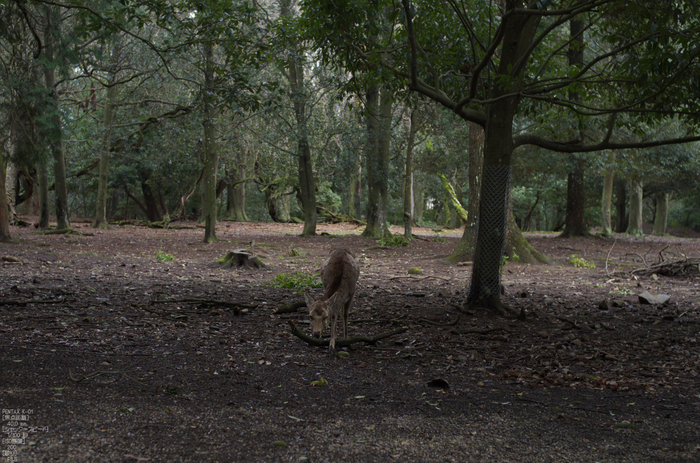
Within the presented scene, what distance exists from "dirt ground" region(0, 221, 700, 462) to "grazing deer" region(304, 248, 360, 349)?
1.53ft

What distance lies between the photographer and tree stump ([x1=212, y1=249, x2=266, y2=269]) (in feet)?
38.7

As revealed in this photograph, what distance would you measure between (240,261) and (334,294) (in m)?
7.21

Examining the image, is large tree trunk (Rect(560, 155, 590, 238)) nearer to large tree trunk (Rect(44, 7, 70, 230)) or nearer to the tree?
the tree

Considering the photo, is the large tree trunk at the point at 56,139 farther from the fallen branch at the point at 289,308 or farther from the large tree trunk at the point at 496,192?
the large tree trunk at the point at 496,192

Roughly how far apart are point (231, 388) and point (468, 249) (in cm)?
1015

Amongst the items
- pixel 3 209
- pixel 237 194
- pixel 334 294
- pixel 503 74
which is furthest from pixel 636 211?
pixel 3 209

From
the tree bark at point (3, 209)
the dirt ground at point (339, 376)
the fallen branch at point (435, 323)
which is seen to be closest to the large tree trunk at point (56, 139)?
the tree bark at point (3, 209)

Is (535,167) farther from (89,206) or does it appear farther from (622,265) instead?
(89,206)

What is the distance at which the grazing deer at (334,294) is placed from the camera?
186 inches

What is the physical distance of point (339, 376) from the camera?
4816 mm

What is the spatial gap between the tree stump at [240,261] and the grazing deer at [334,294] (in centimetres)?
636

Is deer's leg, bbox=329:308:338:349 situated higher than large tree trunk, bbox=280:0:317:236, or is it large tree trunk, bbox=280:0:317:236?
large tree trunk, bbox=280:0:317:236

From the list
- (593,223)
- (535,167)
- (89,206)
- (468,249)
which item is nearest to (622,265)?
(468,249)

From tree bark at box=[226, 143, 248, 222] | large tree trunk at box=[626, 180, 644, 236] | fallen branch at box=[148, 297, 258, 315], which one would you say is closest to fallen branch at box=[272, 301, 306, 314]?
fallen branch at box=[148, 297, 258, 315]
